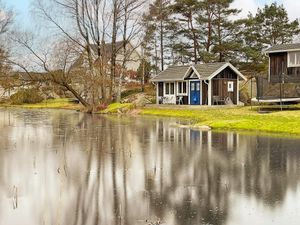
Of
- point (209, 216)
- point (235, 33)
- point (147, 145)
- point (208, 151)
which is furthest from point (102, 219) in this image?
point (235, 33)

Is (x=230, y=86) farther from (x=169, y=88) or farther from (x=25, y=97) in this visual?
(x=25, y=97)

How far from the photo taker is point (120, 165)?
13.6 meters

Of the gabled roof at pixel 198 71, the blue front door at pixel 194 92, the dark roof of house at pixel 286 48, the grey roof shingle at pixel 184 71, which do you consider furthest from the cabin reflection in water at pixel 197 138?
the blue front door at pixel 194 92

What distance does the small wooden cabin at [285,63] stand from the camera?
35.8 meters

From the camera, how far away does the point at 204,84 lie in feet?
138

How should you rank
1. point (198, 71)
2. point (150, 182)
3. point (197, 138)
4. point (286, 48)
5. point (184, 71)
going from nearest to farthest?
point (150, 182), point (197, 138), point (286, 48), point (198, 71), point (184, 71)

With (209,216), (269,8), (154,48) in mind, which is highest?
(269,8)

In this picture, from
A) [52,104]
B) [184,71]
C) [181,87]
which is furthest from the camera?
[52,104]

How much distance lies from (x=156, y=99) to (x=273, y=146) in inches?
1171

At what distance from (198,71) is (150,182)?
3191 centimetres

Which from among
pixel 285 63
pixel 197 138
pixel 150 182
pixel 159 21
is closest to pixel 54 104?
pixel 159 21

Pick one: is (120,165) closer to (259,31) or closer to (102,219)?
(102,219)

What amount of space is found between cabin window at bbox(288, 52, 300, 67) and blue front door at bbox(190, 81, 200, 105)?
8946 millimetres

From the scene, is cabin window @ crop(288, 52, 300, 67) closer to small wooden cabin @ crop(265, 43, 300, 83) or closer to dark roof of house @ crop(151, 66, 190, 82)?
small wooden cabin @ crop(265, 43, 300, 83)
